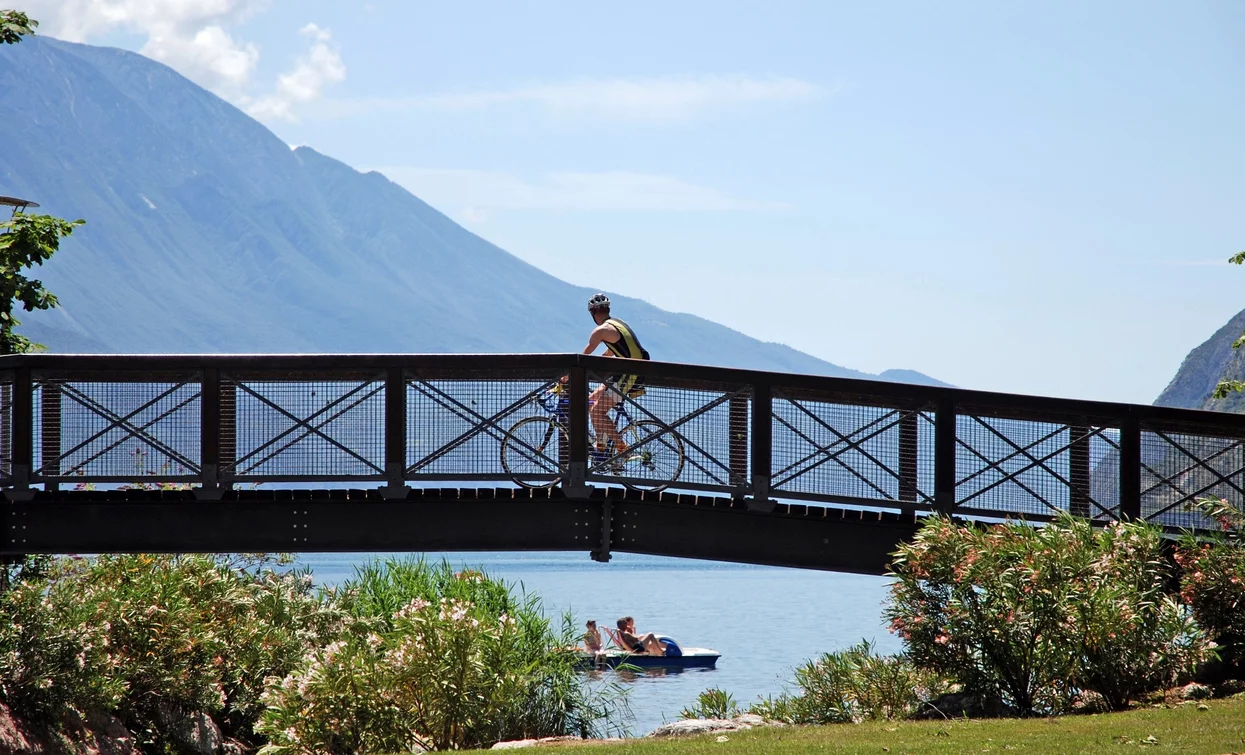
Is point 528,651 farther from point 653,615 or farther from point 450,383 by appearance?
point 653,615

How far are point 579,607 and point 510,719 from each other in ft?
158

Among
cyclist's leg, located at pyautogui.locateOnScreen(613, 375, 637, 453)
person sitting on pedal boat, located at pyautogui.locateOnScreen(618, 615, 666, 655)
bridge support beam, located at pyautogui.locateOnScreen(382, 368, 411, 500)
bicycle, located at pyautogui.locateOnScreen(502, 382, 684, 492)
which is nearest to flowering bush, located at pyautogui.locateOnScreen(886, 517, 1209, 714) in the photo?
bicycle, located at pyautogui.locateOnScreen(502, 382, 684, 492)

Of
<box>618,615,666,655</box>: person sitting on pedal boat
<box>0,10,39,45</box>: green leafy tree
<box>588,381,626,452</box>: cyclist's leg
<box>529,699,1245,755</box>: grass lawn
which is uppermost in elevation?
<box>0,10,39,45</box>: green leafy tree

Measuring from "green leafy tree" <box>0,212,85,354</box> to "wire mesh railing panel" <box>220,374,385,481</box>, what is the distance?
4.04 m

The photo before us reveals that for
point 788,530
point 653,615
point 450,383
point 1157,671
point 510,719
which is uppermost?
point 450,383

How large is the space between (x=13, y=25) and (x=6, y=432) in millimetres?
6155

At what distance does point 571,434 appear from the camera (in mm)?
13094

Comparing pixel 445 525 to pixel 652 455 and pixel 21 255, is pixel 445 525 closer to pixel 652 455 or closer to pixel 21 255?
pixel 652 455

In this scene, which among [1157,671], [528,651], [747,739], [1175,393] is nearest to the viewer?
[747,739]

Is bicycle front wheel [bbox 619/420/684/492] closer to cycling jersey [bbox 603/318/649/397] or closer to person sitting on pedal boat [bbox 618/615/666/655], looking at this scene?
cycling jersey [bbox 603/318/649/397]

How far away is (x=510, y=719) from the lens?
13500 mm

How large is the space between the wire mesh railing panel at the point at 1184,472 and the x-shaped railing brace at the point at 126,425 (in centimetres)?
959

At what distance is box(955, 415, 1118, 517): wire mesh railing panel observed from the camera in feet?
43.0

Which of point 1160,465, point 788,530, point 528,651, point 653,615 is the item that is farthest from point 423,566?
point 653,615
